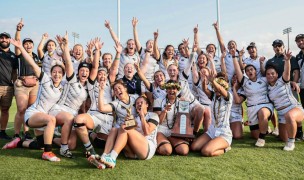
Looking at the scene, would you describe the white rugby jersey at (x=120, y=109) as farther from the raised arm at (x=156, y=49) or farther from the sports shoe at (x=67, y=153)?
the raised arm at (x=156, y=49)

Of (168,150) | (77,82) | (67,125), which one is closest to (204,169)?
(168,150)

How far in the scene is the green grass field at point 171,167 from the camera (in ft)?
13.1

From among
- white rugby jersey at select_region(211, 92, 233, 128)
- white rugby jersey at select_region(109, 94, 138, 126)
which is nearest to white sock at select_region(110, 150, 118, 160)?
white rugby jersey at select_region(109, 94, 138, 126)

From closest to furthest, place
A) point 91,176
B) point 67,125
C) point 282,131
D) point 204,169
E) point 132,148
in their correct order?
point 91,176
point 204,169
point 132,148
point 67,125
point 282,131

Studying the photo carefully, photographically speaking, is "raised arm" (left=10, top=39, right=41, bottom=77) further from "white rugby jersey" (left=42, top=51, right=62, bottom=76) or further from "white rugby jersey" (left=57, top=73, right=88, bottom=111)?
"white rugby jersey" (left=42, top=51, right=62, bottom=76)

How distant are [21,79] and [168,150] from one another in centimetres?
360

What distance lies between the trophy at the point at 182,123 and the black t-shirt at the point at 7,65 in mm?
3892

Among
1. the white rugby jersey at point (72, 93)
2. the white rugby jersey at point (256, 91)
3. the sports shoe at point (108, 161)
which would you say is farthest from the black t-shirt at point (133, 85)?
the white rugby jersey at point (256, 91)

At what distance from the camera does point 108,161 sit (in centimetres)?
420

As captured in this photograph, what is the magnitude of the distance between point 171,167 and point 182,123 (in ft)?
3.68

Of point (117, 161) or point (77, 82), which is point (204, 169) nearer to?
point (117, 161)

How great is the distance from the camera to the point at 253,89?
616 centimetres

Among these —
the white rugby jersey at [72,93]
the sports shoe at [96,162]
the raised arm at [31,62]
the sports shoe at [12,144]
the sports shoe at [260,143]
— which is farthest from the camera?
the sports shoe at [260,143]

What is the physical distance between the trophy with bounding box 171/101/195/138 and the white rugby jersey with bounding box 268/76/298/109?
1.98 metres
